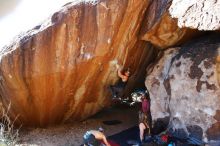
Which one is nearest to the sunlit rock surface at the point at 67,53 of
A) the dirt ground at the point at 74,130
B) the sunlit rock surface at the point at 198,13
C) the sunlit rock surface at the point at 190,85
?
the dirt ground at the point at 74,130

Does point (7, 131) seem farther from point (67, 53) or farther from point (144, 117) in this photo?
point (144, 117)

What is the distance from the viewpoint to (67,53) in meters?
7.04

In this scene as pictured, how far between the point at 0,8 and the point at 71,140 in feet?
27.4

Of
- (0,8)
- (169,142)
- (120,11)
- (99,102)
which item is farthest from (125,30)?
(0,8)

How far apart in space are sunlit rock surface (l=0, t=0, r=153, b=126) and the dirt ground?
0.42 meters

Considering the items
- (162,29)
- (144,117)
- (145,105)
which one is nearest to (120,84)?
(145,105)

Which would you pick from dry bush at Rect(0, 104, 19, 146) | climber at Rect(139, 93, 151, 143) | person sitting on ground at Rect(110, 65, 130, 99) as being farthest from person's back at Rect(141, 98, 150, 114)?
dry bush at Rect(0, 104, 19, 146)

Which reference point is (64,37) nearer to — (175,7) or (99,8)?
(99,8)

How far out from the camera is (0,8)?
1418 centimetres

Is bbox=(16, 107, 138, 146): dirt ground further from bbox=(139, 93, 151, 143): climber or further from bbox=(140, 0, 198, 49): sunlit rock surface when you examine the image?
A: bbox=(140, 0, 198, 49): sunlit rock surface

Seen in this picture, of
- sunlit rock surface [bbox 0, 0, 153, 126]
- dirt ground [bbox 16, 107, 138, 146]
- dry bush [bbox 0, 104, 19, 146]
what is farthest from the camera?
dirt ground [bbox 16, 107, 138, 146]

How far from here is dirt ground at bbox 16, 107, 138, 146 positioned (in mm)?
7184

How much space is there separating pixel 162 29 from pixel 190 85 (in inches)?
43.1

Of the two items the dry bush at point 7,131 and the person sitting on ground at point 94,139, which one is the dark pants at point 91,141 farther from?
the dry bush at point 7,131
